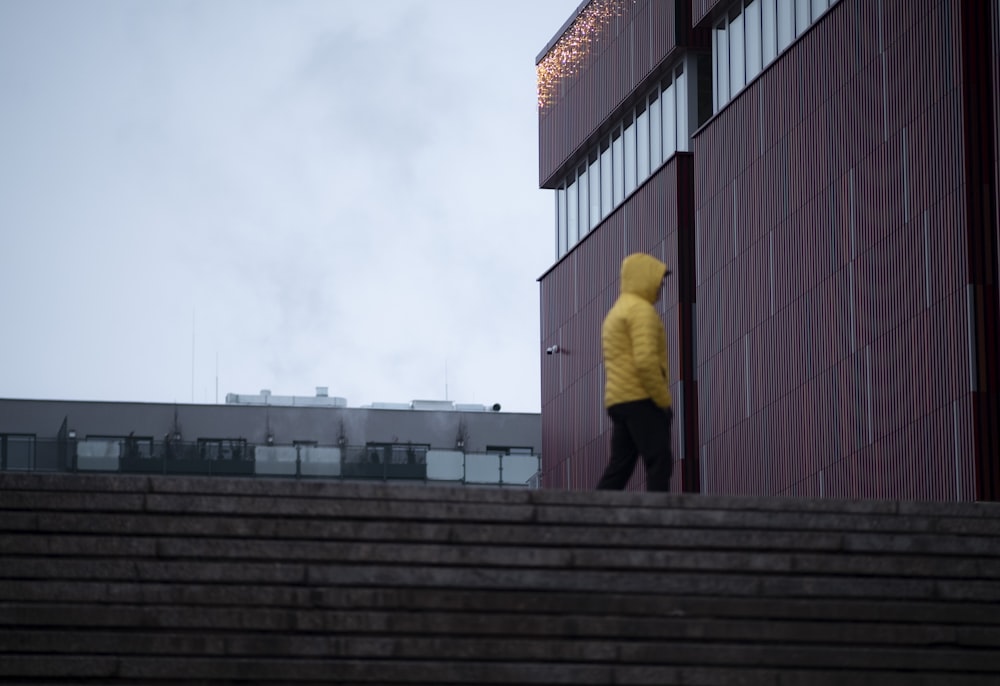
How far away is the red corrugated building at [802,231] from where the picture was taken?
2748cm

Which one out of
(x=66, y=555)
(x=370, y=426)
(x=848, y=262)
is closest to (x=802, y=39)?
(x=848, y=262)

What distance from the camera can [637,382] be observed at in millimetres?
14984

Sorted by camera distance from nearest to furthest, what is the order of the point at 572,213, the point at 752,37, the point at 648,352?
1. the point at 648,352
2. the point at 752,37
3. the point at 572,213

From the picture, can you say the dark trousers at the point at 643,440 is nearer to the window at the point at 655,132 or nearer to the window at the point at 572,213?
the window at the point at 655,132

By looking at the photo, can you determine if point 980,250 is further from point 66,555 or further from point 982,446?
Result: point 66,555

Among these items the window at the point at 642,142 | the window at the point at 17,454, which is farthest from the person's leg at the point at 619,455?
the window at the point at 17,454

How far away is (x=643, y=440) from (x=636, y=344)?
2.48 feet

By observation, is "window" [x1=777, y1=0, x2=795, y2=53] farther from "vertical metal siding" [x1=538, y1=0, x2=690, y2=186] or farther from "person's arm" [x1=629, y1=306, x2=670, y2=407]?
"person's arm" [x1=629, y1=306, x2=670, y2=407]

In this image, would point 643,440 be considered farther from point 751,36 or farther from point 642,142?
point 642,142

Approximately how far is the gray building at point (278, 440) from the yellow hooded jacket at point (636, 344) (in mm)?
47938

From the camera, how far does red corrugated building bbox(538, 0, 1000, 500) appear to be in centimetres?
2748

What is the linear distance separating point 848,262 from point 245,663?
20.8 metres

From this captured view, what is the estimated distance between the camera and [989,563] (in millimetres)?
13438

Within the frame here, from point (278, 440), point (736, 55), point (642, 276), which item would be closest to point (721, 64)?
point (736, 55)
